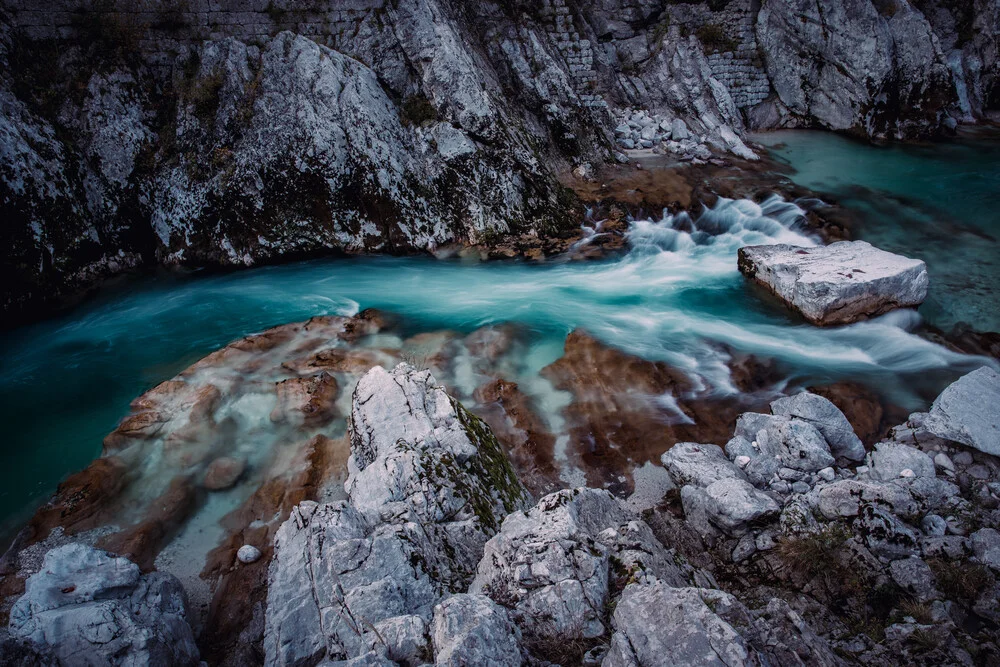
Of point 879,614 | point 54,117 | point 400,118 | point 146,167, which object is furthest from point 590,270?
point 54,117

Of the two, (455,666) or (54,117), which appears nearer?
(455,666)

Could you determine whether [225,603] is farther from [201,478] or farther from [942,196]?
[942,196]

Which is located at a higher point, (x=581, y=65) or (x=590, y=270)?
(x=581, y=65)

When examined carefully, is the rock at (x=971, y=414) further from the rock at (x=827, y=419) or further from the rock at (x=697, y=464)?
the rock at (x=697, y=464)

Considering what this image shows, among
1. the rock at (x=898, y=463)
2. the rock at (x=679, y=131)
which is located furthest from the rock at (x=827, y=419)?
the rock at (x=679, y=131)

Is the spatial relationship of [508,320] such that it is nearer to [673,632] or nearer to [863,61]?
[673,632]

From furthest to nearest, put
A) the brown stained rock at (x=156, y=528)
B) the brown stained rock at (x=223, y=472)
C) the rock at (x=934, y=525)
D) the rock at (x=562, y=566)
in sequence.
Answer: the brown stained rock at (x=223, y=472)
the brown stained rock at (x=156, y=528)
the rock at (x=934, y=525)
the rock at (x=562, y=566)
